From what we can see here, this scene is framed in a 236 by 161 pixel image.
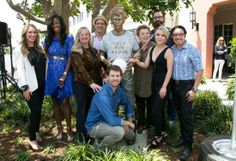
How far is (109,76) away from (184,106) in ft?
3.80

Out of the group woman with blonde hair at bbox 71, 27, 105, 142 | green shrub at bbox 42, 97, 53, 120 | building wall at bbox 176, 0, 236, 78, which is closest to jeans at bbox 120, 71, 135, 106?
woman with blonde hair at bbox 71, 27, 105, 142

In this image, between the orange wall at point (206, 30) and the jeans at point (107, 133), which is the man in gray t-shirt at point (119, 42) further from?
the orange wall at point (206, 30)

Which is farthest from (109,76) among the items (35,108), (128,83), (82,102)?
(35,108)

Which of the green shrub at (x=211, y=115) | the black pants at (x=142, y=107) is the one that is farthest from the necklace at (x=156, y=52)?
the green shrub at (x=211, y=115)

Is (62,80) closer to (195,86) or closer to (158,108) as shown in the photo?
(158,108)

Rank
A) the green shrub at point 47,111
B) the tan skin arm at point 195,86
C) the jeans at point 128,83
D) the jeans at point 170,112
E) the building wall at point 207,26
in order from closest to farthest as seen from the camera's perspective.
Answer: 1. the tan skin arm at point 195,86
2. the jeans at point 128,83
3. the jeans at point 170,112
4. the green shrub at point 47,111
5. the building wall at point 207,26

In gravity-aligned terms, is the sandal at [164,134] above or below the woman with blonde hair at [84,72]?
below

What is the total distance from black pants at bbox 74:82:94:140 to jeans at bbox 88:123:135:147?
41 cm

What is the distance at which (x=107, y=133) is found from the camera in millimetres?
4605

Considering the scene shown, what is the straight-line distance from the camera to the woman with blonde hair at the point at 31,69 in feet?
16.0

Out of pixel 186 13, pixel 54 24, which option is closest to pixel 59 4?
pixel 54 24

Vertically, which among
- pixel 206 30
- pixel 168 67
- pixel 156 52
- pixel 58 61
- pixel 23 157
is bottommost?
pixel 23 157

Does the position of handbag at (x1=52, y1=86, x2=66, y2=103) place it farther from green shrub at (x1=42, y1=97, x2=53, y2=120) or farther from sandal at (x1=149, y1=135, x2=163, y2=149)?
green shrub at (x1=42, y1=97, x2=53, y2=120)

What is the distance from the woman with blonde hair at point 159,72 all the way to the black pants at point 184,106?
15 cm
